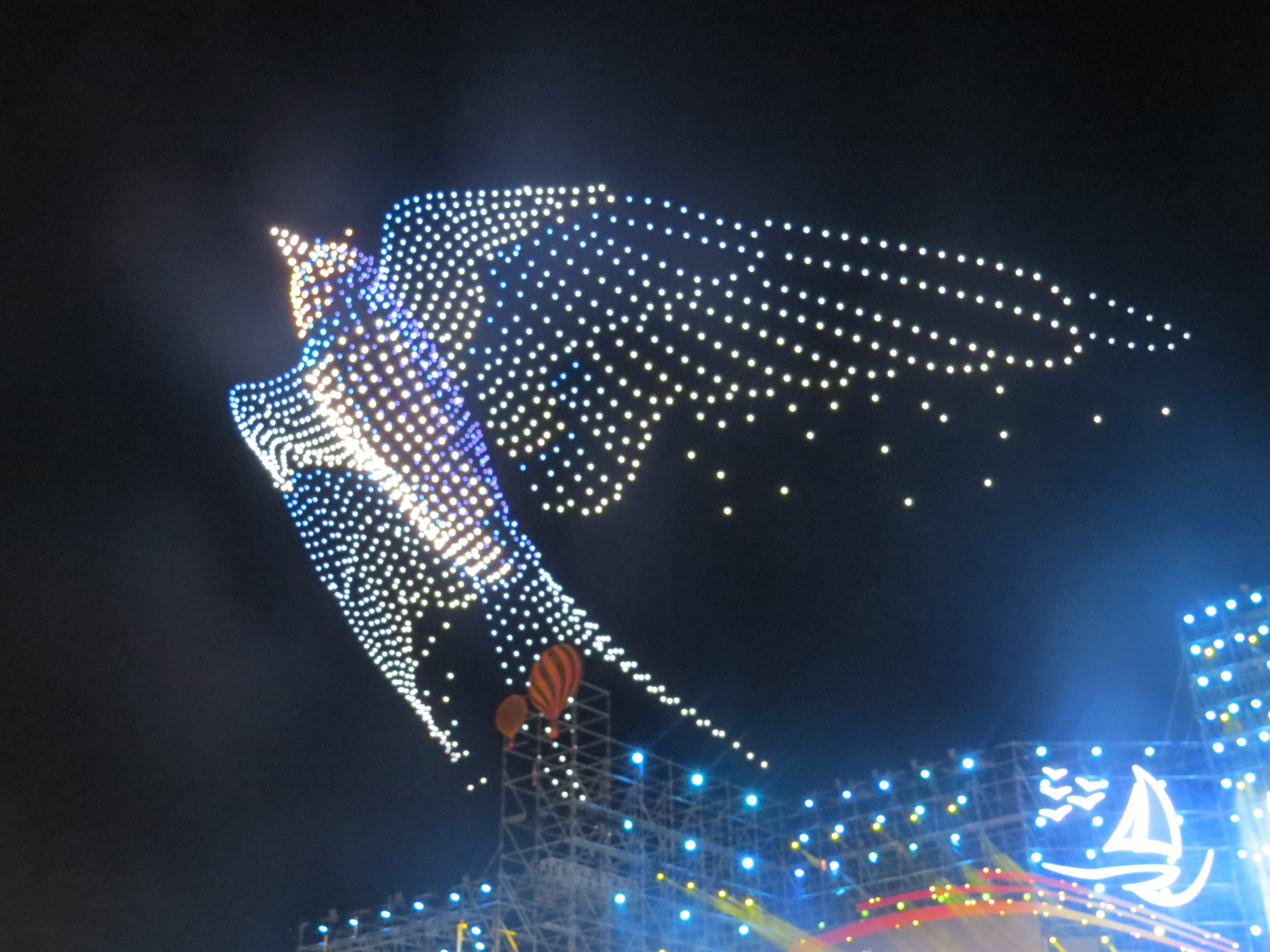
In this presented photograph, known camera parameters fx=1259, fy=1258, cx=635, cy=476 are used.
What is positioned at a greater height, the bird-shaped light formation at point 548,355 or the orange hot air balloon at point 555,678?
the bird-shaped light formation at point 548,355

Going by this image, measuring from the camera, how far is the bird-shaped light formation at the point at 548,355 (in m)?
10.1

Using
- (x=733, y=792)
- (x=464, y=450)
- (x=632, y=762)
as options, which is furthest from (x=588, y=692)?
(x=464, y=450)

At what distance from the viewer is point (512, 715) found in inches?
622

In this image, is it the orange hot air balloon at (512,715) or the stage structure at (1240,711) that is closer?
the stage structure at (1240,711)

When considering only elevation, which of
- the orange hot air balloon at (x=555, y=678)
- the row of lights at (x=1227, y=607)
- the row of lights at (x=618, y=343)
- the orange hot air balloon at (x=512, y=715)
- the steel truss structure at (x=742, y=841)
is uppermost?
the row of lights at (x=618, y=343)

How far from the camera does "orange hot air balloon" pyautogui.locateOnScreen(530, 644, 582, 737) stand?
15461 mm

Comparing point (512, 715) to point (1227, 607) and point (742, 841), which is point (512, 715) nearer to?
point (742, 841)

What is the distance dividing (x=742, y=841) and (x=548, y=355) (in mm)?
9426

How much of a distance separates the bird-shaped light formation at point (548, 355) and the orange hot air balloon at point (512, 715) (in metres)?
0.28

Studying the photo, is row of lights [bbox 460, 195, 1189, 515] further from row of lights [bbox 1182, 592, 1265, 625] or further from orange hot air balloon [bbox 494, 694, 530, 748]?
row of lights [bbox 1182, 592, 1265, 625]

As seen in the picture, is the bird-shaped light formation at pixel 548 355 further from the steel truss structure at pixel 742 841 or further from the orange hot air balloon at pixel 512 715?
the steel truss structure at pixel 742 841

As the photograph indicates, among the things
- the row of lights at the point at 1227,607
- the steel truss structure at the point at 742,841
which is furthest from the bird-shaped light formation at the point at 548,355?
the row of lights at the point at 1227,607

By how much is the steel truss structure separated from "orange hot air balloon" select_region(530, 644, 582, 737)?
513 mm

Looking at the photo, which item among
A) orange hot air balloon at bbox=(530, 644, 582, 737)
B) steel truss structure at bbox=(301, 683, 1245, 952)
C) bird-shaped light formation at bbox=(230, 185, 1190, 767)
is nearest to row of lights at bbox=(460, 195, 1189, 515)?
bird-shaped light formation at bbox=(230, 185, 1190, 767)
